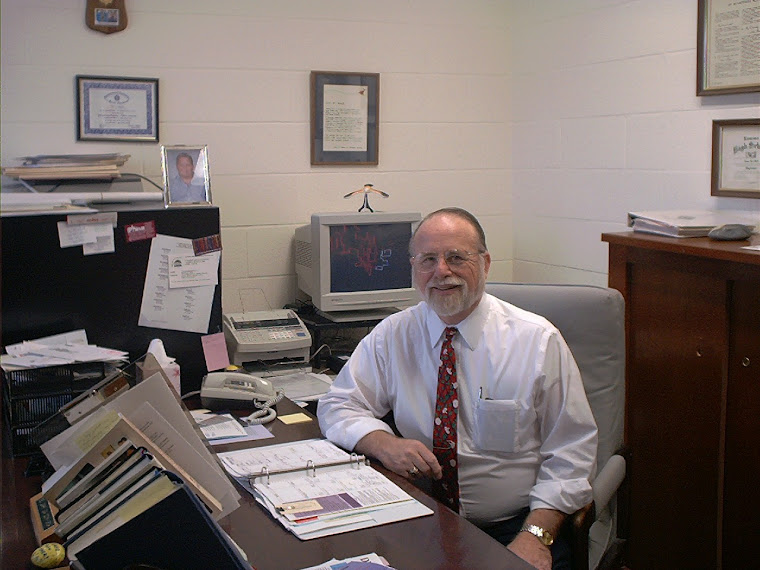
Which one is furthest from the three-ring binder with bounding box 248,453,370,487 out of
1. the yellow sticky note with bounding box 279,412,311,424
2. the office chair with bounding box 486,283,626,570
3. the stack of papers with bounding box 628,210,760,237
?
the stack of papers with bounding box 628,210,760,237

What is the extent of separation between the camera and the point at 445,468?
2094 millimetres

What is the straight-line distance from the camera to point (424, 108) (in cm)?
367

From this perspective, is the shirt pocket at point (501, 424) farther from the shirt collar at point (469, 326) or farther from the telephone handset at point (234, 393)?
the telephone handset at point (234, 393)

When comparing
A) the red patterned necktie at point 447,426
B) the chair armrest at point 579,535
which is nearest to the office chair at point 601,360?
the chair armrest at point 579,535

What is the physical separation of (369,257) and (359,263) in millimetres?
45

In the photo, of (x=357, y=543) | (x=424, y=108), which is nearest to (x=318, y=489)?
(x=357, y=543)

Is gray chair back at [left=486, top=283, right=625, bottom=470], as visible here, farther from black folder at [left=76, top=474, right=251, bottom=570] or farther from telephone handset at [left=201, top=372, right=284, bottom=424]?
black folder at [left=76, top=474, right=251, bottom=570]

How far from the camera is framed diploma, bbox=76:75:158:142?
3127mm

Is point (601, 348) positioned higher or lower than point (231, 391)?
higher

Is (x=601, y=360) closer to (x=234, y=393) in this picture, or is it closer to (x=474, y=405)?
(x=474, y=405)

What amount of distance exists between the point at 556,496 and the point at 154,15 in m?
2.31

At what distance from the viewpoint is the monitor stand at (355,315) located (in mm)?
3193

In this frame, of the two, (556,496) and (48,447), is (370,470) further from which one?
(48,447)

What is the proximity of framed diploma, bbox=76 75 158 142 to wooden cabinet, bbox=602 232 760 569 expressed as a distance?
1731 mm
